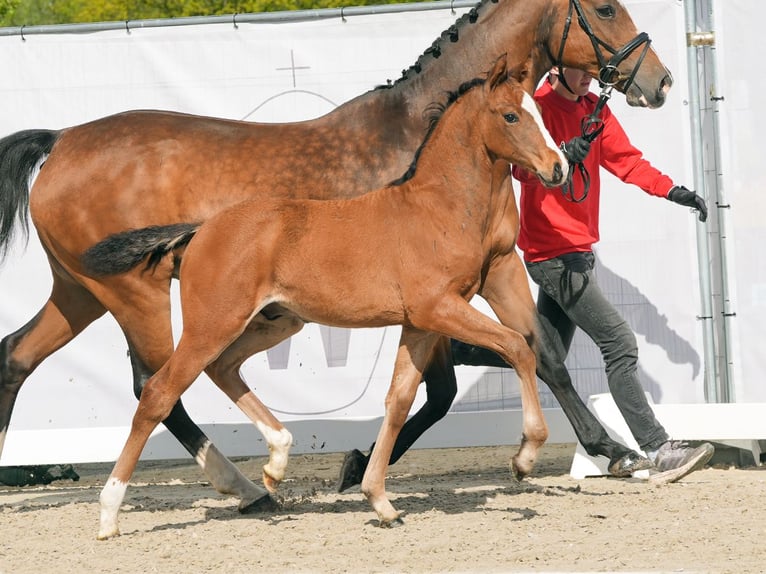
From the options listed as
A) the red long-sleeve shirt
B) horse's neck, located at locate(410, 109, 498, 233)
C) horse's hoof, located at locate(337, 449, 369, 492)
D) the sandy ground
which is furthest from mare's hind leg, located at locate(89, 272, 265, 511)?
the red long-sleeve shirt

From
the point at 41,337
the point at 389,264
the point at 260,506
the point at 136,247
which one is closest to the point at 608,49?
the point at 389,264

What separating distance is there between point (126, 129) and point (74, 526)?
72.9 inches

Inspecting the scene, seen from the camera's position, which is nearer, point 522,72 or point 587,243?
point 522,72

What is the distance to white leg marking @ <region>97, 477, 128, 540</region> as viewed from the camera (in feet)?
16.6

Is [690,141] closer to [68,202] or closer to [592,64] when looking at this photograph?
[592,64]

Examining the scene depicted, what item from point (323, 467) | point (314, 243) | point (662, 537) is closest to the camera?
point (662, 537)

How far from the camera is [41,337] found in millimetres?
6281

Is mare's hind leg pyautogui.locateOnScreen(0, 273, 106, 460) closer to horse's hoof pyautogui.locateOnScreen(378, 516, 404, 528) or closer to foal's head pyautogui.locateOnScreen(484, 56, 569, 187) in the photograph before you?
horse's hoof pyautogui.locateOnScreen(378, 516, 404, 528)

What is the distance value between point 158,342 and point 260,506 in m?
0.89

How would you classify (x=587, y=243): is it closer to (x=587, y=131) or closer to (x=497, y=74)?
(x=587, y=131)

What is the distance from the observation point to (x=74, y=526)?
5.49 metres

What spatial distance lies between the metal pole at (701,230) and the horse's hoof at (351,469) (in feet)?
6.99

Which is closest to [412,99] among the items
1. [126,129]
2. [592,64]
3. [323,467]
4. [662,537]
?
[592,64]

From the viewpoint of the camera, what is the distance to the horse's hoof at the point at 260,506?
18.6 feet
